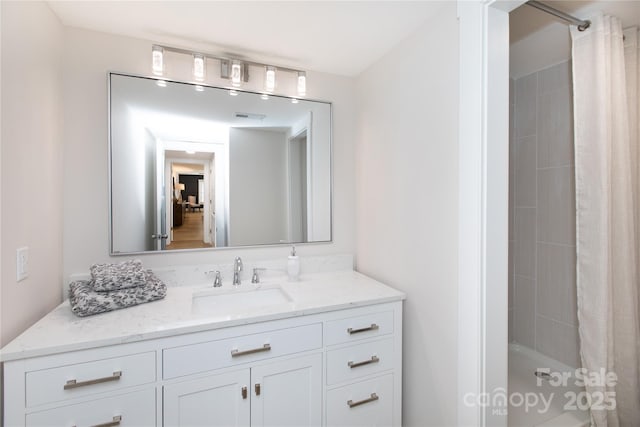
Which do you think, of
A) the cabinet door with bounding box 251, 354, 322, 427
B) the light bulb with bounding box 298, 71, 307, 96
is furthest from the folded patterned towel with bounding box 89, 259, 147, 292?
the light bulb with bounding box 298, 71, 307, 96

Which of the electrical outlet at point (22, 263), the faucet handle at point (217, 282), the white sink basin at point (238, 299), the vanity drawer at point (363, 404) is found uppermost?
the electrical outlet at point (22, 263)

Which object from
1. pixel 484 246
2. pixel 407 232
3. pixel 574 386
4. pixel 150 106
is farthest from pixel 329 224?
pixel 574 386

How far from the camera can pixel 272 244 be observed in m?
1.89

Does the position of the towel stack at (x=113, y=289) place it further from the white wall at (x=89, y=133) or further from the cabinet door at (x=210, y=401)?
the cabinet door at (x=210, y=401)

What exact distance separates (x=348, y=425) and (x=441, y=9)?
202 centimetres

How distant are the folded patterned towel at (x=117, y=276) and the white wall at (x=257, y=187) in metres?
0.53

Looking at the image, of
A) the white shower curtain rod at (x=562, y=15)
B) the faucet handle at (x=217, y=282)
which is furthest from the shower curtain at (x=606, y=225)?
the faucet handle at (x=217, y=282)

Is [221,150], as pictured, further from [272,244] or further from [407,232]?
[407,232]

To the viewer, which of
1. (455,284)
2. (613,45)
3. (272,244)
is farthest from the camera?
(272,244)

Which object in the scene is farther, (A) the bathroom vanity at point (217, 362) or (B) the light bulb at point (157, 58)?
(B) the light bulb at point (157, 58)

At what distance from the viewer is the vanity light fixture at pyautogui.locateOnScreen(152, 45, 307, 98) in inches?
61.4

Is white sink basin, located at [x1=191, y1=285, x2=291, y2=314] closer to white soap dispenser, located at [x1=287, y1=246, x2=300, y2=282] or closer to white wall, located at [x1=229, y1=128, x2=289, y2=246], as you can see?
white soap dispenser, located at [x1=287, y1=246, x2=300, y2=282]

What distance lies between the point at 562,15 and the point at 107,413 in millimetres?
2458

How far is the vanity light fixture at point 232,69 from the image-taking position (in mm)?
1560
